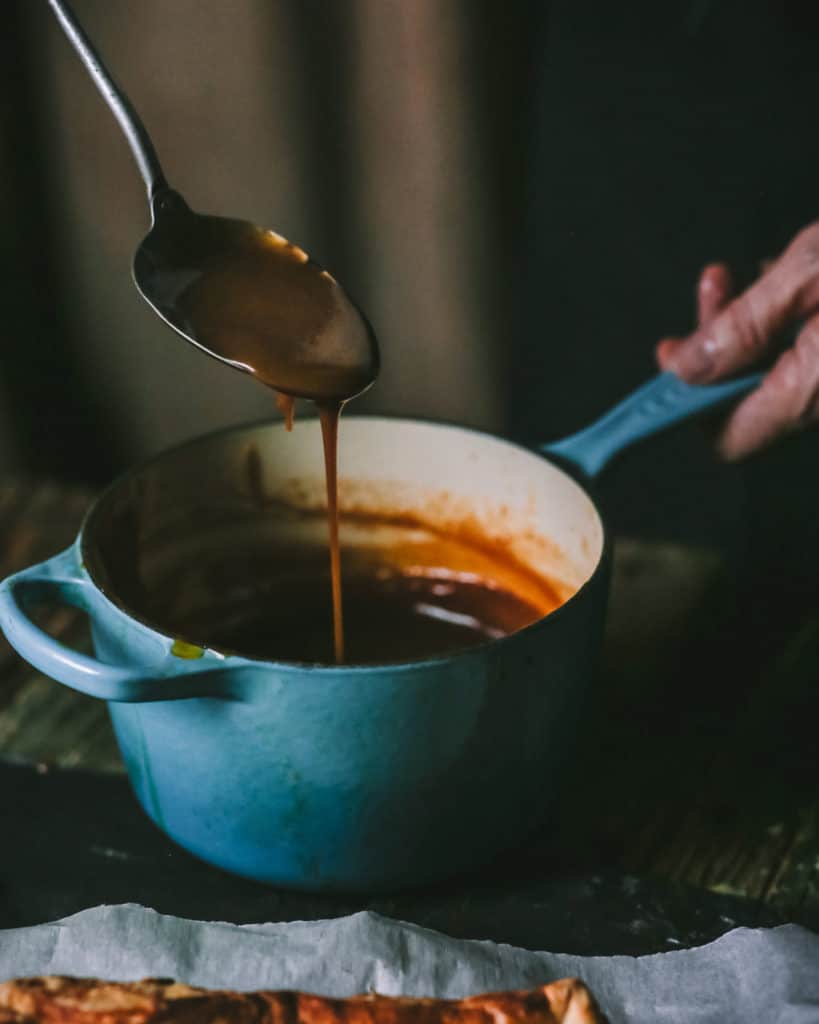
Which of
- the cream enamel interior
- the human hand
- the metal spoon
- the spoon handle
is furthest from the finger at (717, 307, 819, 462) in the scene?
the spoon handle

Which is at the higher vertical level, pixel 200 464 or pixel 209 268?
pixel 209 268

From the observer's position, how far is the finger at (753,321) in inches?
36.9

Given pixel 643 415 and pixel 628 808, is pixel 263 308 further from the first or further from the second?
pixel 628 808

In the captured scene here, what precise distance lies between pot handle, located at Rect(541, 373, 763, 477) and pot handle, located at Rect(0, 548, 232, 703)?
324mm

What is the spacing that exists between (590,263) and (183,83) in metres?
0.53

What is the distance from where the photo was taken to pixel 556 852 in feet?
2.67

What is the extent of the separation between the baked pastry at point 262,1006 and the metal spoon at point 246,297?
0.36 m

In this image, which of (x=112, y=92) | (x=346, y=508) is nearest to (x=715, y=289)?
(x=346, y=508)

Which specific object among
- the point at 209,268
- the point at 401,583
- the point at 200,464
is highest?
the point at 209,268

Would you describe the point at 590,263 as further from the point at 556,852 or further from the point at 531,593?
the point at 556,852

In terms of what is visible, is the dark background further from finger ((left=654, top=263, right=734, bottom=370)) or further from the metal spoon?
the metal spoon

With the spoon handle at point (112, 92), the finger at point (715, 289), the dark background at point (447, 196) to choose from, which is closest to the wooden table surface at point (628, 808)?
the dark background at point (447, 196)

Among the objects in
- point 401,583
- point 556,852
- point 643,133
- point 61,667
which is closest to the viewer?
point 61,667

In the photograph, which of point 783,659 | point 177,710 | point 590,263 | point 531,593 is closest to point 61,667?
point 177,710
